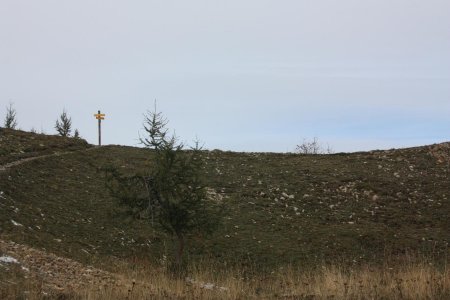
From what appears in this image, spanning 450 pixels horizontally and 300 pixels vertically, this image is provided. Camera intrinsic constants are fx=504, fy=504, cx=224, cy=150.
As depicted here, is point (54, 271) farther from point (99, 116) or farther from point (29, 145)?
point (99, 116)

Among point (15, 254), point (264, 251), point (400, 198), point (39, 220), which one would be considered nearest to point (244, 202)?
point (264, 251)

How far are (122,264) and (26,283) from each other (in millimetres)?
5518

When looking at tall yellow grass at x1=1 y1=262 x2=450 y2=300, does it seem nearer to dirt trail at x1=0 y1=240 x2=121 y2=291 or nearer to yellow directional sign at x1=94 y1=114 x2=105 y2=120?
dirt trail at x1=0 y1=240 x2=121 y2=291

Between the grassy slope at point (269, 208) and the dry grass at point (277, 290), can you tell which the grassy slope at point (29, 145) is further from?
the dry grass at point (277, 290)

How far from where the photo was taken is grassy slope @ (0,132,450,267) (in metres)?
15.9

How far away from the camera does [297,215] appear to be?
20.9m

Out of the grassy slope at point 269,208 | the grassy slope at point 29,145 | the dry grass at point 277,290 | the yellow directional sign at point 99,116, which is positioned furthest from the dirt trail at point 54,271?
the yellow directional sign at point 99,116

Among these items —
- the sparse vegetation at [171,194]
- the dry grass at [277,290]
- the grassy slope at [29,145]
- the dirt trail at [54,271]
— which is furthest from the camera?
the grassy slope at [29,145]

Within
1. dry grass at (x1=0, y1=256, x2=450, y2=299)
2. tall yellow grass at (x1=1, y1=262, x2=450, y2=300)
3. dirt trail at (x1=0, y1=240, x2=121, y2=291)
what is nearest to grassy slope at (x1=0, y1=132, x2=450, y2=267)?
dirt trail at (x1=0, y1=240, x2=121, y2=291)

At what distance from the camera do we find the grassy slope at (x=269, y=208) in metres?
15.9

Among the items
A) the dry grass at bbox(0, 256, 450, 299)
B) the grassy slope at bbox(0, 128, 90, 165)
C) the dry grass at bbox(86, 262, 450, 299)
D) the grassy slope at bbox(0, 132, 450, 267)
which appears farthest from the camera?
the grassy slope at bbox(0, 128, 90, 165)

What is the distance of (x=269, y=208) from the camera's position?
2133 cm

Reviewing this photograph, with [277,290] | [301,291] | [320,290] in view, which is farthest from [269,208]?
[320,290]

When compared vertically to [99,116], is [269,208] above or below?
below
